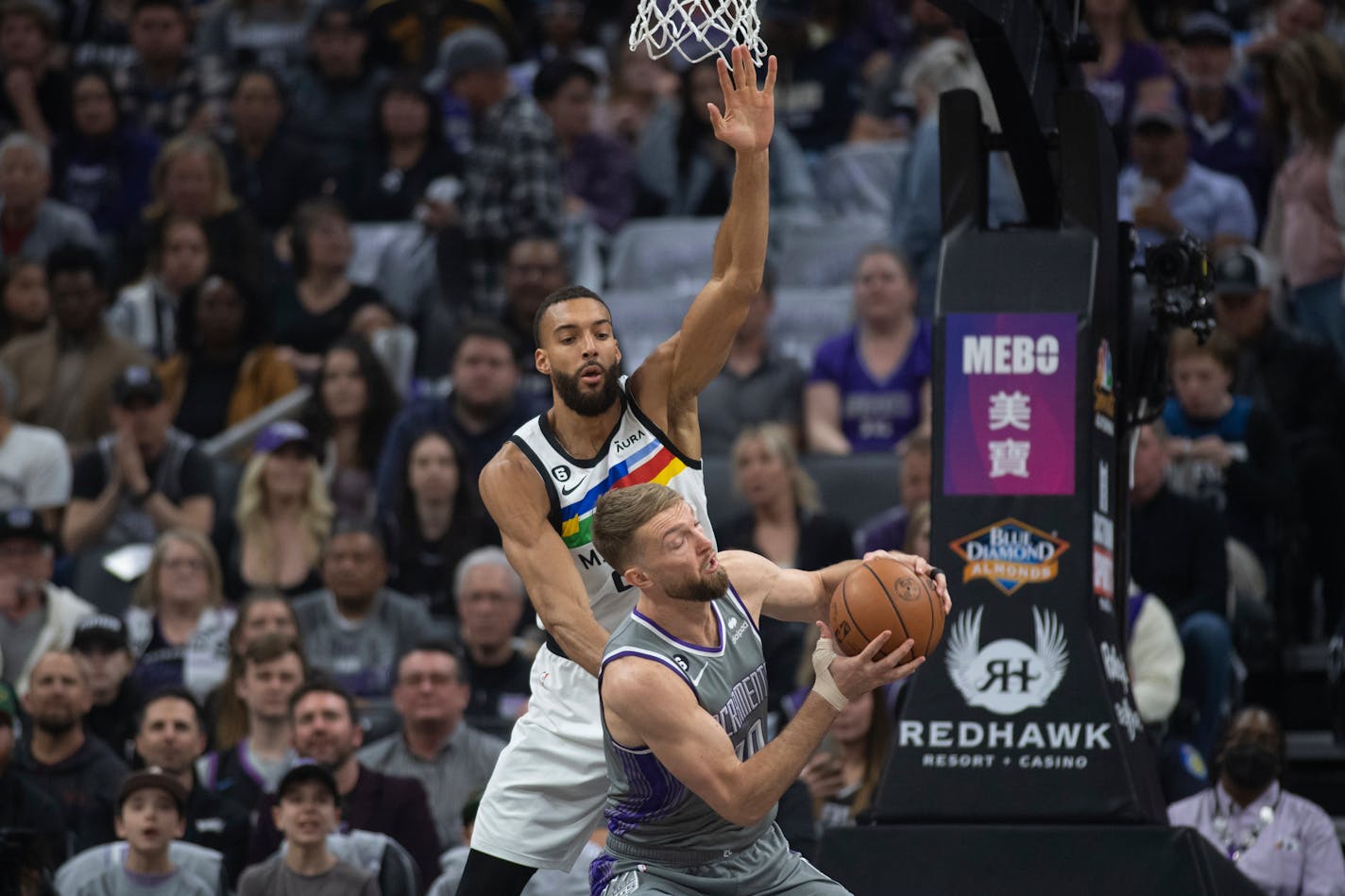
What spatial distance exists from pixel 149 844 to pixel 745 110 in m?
4.60

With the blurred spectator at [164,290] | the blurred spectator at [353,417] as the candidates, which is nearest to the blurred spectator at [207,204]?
the blurred spectator at [164,290]

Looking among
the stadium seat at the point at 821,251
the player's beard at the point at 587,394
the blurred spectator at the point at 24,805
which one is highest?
the stadium seat at the point at 821,251

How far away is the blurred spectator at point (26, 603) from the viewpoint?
1157 centimetres

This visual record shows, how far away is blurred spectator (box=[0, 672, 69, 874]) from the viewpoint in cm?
1001

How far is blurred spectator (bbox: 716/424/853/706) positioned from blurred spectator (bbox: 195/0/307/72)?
8.07m

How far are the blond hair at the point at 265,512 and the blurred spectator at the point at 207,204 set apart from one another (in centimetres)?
247

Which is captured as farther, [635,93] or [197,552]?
[635,93]

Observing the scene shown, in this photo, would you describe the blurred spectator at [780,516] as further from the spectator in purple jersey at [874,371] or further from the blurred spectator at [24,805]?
the blurred spectator at [24,805]

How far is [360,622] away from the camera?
452 inches

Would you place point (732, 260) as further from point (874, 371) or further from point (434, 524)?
point (874, 371)

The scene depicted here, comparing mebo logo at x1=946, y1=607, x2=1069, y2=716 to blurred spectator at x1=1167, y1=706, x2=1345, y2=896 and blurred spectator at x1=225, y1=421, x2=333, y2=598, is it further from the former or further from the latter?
blurred spectator at x1=225, y1=421, x2=333, y2=598

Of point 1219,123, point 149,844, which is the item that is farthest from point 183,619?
point 1219,123

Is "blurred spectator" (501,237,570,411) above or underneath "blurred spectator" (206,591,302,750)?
above

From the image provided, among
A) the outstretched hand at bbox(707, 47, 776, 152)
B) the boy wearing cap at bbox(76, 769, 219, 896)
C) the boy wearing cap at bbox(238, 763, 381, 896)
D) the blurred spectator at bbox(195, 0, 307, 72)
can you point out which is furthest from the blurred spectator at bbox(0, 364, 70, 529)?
the outstretched hand at bbox(707, 47, 776, 152)
